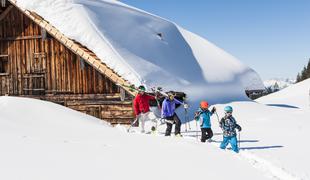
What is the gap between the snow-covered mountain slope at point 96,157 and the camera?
5469 mm

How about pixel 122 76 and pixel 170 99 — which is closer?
pixel 170 99

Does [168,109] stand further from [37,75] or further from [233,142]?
[37,75]

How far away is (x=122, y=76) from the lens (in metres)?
17.1

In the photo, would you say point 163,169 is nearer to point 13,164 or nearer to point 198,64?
point 13,164

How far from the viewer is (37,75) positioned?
1920 cm

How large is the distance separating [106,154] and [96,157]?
31cm

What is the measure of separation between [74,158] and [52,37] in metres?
13.5

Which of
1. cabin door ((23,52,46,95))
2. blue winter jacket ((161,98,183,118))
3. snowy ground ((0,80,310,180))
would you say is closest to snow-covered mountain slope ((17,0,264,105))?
cabin door ((23,52,46,95))

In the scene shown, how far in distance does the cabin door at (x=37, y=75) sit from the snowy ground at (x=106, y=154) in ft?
24.3

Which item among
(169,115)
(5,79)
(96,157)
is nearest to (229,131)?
(169,115)

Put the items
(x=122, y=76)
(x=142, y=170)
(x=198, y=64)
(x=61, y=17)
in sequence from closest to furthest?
(x=142, y=170) < (x=122, y=76) < (x=61, y=17) < (x=198, y=64)

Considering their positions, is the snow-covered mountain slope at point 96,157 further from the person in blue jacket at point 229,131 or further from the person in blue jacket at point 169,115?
the person in blue jacket at point 169,115

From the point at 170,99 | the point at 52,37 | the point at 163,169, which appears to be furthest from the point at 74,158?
the point at 52,37

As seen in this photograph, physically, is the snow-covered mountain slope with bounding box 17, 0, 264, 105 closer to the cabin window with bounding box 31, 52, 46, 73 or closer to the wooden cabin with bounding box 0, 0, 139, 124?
the wooden cabin with bounding box 0, 0, 139, 124
